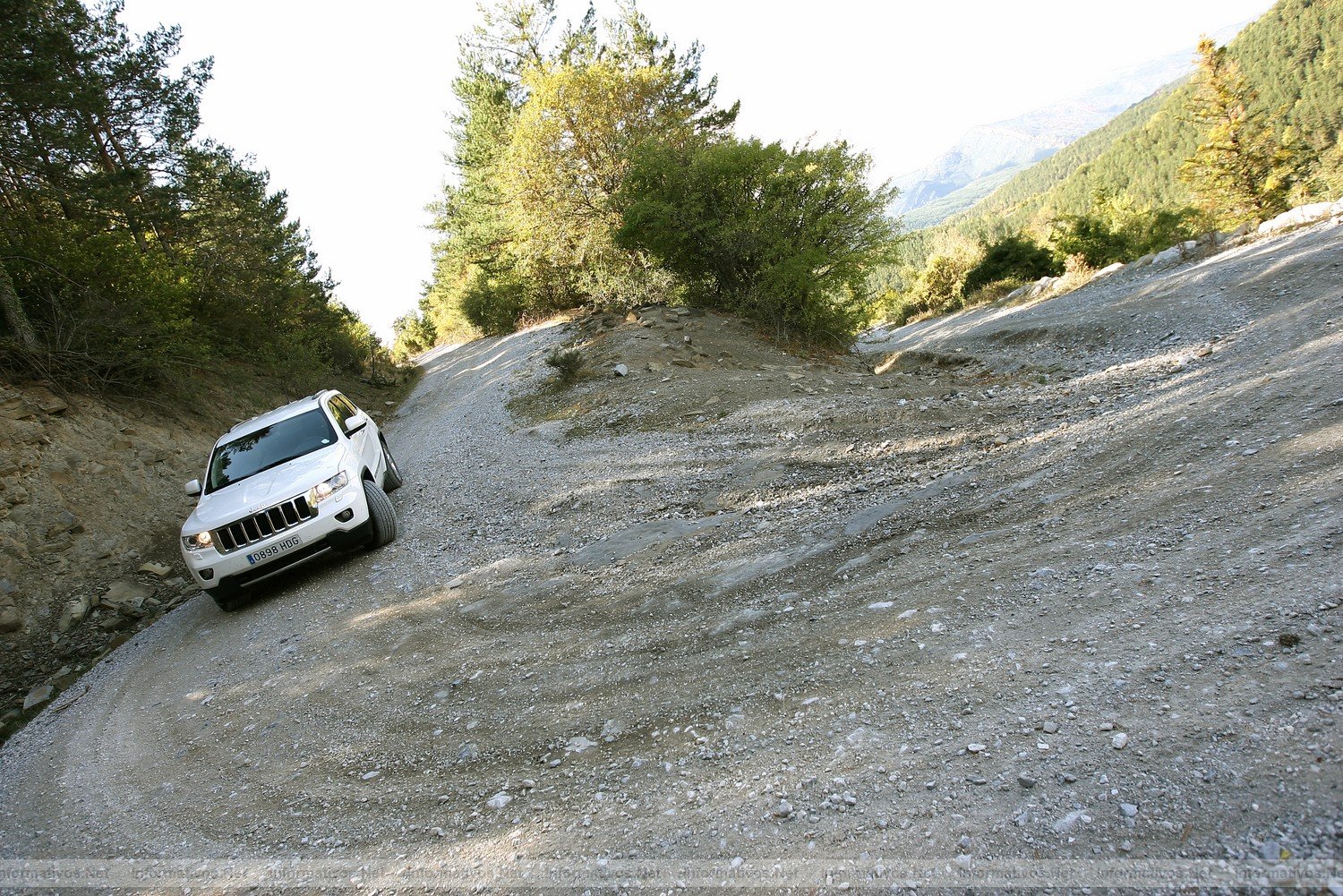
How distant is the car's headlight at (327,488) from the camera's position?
7.23 m

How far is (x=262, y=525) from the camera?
705 cm

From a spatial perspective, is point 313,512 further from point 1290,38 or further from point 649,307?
point 1290,38

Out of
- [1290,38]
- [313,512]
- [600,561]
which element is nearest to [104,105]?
[313,512]

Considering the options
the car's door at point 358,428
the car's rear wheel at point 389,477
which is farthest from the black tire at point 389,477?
the car's door at point 358,428

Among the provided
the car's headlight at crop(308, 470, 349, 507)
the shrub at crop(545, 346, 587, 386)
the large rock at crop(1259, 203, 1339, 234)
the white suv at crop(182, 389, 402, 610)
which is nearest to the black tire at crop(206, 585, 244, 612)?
the white suv at crop(182, 389, 402, 610)

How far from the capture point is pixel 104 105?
13.2 m

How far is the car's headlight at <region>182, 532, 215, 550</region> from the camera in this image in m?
7.02

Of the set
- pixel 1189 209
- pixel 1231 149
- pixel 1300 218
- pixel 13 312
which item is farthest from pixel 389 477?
pixel 1189 209

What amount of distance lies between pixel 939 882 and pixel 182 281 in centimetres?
1699

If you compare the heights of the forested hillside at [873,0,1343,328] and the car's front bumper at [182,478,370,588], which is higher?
the car's front bumper at [182,478,370,588]

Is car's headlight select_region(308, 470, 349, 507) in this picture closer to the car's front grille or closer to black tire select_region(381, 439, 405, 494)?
the car's front grille

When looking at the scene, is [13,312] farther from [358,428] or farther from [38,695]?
[38,695]

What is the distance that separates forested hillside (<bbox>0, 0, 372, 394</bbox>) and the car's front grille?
6.58 metres

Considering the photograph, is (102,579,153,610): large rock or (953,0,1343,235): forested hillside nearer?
(102,579,153,610): large rock
